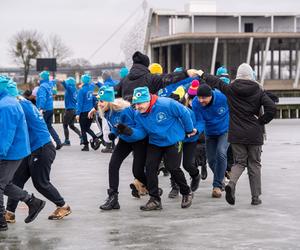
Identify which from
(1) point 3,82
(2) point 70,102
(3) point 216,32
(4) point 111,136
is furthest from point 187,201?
(3) point 216,32

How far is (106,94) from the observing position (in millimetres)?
8914

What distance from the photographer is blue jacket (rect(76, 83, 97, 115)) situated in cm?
1802

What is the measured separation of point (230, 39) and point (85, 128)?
51.5 meters

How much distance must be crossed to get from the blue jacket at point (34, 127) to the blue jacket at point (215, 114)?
8.50 feet

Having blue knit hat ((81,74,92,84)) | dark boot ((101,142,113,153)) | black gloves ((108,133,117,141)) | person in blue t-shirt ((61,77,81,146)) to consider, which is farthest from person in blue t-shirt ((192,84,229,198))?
person in blue t-shirt ((61,77,81,146))

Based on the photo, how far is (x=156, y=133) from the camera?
29.5 ft

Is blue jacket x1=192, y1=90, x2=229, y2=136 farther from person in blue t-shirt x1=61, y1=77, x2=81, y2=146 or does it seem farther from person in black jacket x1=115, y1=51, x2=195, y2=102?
person in blue t-shirt x1=61, y1=77, x2=81, y2=146

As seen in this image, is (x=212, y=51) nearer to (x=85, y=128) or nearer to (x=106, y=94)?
(x=85, y=128)

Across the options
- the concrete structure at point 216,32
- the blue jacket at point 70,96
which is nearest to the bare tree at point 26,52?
the concrete structure at point 216,32

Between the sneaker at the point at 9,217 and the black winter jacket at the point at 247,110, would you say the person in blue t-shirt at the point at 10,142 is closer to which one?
the sneaker at the point at 9,217

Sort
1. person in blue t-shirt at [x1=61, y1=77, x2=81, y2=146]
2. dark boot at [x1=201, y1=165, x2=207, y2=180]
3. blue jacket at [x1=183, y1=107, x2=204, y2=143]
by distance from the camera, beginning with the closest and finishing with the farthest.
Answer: blue jacket at [x1=183, y1=107, x2=204, y2=143]
dark boot at [x1=201, y1=165, x2=207, y2=180]
person in blue t-shirt at [x1=61, y1=77, x2=81, y2=146]

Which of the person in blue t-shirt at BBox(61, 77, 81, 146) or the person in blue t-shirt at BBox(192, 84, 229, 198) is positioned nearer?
the person in blue t-shirt at BBox(192, 84, 229, 198)

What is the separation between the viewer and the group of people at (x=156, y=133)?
8.09 meters

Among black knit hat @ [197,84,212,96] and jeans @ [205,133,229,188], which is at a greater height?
black knit hat @ [197,84,212,96]
